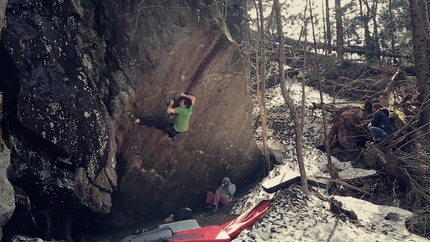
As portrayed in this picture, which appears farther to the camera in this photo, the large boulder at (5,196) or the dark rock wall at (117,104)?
the dark rock wall at (117,104)

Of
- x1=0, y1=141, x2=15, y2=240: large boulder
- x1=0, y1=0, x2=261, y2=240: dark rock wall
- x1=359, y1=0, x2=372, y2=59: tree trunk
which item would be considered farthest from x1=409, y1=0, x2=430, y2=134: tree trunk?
x1=359, y1=0, x2=372, y2=59: tree trunk

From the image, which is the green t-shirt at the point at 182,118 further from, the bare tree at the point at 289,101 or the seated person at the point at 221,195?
the bare tree at the point at 289,101

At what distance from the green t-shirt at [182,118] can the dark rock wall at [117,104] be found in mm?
538

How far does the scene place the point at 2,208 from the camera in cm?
645

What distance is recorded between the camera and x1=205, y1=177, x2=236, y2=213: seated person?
469 inches

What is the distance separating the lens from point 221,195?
1205 cm

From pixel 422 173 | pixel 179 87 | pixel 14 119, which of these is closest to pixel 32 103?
Answer: pixel 14 119

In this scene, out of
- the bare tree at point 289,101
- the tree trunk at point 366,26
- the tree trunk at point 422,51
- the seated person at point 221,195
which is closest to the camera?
the bare tree at point 289,101

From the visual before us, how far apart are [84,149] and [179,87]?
3.46m

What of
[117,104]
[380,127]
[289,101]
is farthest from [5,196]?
[380,127]

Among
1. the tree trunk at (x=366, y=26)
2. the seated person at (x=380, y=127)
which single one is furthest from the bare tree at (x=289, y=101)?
the tree trunk at (x=366, y=26)

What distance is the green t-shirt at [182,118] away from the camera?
1073 centimetres

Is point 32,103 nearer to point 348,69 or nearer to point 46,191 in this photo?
point 46,191

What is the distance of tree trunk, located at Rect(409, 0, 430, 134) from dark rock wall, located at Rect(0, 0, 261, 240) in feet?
17.7
